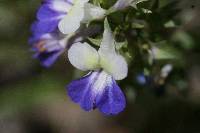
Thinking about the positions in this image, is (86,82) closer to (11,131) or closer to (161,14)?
(161,14)

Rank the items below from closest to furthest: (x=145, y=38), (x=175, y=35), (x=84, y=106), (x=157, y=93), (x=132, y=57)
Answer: (x=84, y=106) → (x=132, y=57) → (x=145, y=38) → (x=157, y=93) → (x=175, y=35)

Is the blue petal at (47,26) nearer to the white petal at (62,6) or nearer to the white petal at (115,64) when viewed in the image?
the white petal at (62,6)

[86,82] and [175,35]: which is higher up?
[86,82]

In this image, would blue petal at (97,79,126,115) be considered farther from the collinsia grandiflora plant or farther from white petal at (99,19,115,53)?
white petal at (99,19,115,53)

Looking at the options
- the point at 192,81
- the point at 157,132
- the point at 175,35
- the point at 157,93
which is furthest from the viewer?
the point at 192,81

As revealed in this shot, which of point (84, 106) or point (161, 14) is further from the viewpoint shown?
point (161, 14)

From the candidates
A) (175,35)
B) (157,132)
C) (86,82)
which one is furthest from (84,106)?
(157,132)

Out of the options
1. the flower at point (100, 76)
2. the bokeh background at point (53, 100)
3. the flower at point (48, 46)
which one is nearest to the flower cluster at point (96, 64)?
the flower at point (100, 76)

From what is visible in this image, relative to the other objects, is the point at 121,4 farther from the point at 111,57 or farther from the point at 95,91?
the point at 95,91
